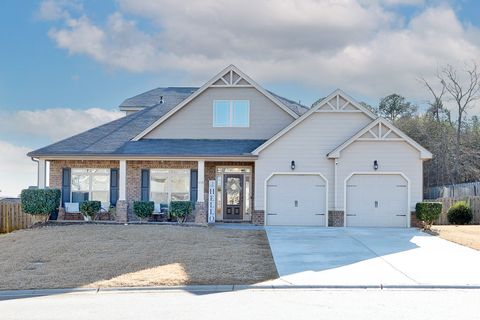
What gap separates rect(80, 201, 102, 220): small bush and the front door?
18.2ft

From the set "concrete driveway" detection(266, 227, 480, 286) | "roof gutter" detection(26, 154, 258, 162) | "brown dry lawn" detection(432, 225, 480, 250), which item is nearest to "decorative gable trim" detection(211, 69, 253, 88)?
"roof gutter" detection(26, 154, 258, 162)

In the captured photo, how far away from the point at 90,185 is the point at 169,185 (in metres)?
3.52

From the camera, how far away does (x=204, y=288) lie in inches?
474

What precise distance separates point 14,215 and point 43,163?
267 centimetres

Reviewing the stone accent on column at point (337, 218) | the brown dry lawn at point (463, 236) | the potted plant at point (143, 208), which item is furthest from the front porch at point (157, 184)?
the brown dry lawn at point (463, 236)

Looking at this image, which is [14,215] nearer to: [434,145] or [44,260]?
[44,260]

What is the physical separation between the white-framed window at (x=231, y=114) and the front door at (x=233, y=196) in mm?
2367

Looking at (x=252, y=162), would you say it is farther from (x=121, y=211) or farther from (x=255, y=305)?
(x=255, y=305)

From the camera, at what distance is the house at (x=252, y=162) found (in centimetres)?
2453

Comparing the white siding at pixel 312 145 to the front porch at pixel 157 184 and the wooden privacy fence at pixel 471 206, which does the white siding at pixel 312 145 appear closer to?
the front porch at pixel 157 184

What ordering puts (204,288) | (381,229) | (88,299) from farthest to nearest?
(381,229) < (204,288) < (88,299)

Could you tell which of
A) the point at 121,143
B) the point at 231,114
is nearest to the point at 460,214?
the point at 231,114

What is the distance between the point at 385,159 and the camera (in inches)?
962

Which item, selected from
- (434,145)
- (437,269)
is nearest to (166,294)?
(437,269)
